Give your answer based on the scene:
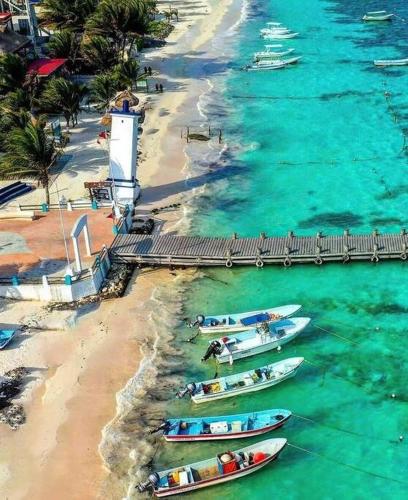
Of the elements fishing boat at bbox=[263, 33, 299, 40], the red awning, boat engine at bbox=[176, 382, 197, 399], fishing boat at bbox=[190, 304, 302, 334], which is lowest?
boat engine at bbox=[176, 382, 197, 399]

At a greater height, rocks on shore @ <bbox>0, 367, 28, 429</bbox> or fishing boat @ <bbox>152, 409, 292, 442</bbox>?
rocks on shore @ <bbox>0, 367, 28, 429</bbox>

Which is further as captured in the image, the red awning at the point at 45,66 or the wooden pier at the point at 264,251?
the red awning at the point at 45,66

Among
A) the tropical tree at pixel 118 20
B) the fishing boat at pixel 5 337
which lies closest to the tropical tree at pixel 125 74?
the tropical tree at pixel 118 20

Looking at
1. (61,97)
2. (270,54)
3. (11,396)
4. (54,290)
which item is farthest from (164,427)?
(270,54)

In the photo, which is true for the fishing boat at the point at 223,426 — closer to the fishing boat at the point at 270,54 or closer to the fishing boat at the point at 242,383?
the fishing boat at the point at 242,383

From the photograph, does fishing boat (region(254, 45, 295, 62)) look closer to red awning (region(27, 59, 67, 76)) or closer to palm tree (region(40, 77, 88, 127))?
red awning (region(27, 59, 67, 76))

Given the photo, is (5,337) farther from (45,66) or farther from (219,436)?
(45,66)

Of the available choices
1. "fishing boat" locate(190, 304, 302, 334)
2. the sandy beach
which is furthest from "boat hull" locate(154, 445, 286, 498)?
"fishing boat" locate(190, 304, 302, 334)
